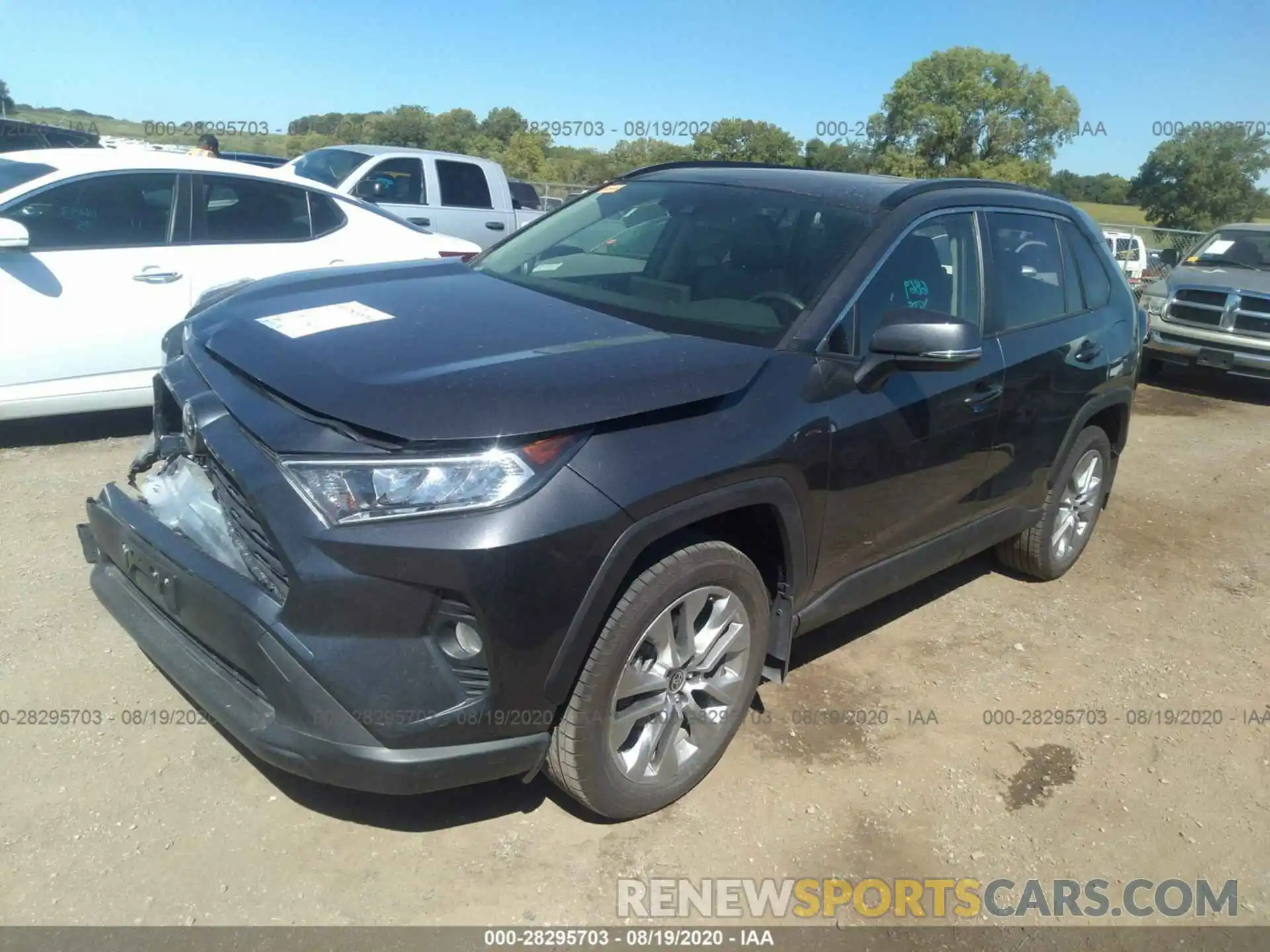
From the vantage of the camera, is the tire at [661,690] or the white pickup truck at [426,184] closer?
the tire at [661,690]

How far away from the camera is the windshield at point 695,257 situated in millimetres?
3244

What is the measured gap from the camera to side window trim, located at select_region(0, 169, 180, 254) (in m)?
5.15

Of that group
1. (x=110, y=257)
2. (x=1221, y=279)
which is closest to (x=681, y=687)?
(x=110, y=257)

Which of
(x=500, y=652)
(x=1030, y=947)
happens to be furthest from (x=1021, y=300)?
(x=500, y=652)

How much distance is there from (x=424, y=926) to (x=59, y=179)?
4.61 metres

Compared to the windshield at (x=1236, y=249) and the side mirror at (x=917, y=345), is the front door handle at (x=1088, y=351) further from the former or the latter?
the windshield at (x=1236, y=249)

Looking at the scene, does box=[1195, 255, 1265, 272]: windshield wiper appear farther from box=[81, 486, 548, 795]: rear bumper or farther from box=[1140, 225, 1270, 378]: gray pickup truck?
box=[81, 486, 548, 795]: rear bumper

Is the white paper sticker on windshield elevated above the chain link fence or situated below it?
above

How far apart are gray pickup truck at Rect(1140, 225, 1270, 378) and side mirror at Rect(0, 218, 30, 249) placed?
10085mm

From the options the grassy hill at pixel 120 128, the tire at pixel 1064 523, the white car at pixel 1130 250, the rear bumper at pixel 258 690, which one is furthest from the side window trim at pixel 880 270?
the grassy hill at pixel 120 128

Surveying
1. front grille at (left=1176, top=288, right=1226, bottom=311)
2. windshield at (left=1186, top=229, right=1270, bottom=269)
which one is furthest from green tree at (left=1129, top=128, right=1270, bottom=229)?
front grille at (left=1176, top=288, right=1226, bottom=311)

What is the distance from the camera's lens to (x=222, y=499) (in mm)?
2637

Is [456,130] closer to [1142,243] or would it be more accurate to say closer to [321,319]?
[1142,243]

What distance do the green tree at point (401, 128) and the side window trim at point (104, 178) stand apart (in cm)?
2492
